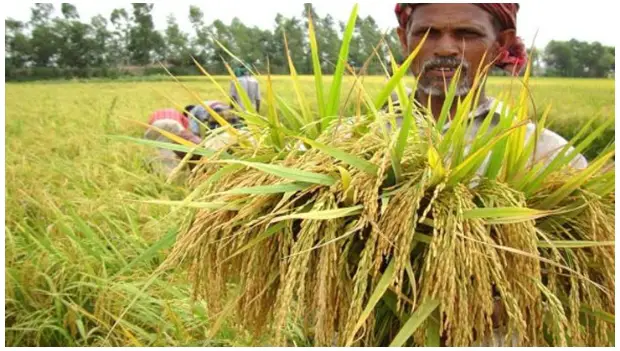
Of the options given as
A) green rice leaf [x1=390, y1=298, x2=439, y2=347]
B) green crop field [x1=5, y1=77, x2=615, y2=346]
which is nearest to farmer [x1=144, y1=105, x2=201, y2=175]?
green crop field [x1=5, y1=77, x2=615, y2=346]

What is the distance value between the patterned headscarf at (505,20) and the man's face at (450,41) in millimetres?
28

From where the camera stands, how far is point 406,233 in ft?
2.81

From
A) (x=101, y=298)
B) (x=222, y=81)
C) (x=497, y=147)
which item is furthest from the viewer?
(x=101, y=298)

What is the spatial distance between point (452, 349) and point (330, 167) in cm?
32

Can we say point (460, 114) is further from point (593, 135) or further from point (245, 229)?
point (245, 229)

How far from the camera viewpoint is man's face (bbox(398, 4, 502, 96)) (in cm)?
175

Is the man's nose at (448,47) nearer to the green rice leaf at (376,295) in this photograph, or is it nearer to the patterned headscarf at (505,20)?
the patterned headscarf at (505,20)

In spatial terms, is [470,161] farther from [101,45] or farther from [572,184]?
[101,45]

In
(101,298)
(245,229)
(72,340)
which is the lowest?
(72,340)

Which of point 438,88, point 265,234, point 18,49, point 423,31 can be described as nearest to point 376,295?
point 265,234

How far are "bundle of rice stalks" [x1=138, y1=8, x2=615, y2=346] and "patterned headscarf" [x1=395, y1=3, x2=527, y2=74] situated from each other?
2.67ft

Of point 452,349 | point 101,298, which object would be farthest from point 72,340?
point 452,349

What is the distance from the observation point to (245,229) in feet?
3.16

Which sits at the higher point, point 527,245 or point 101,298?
point 527,245
